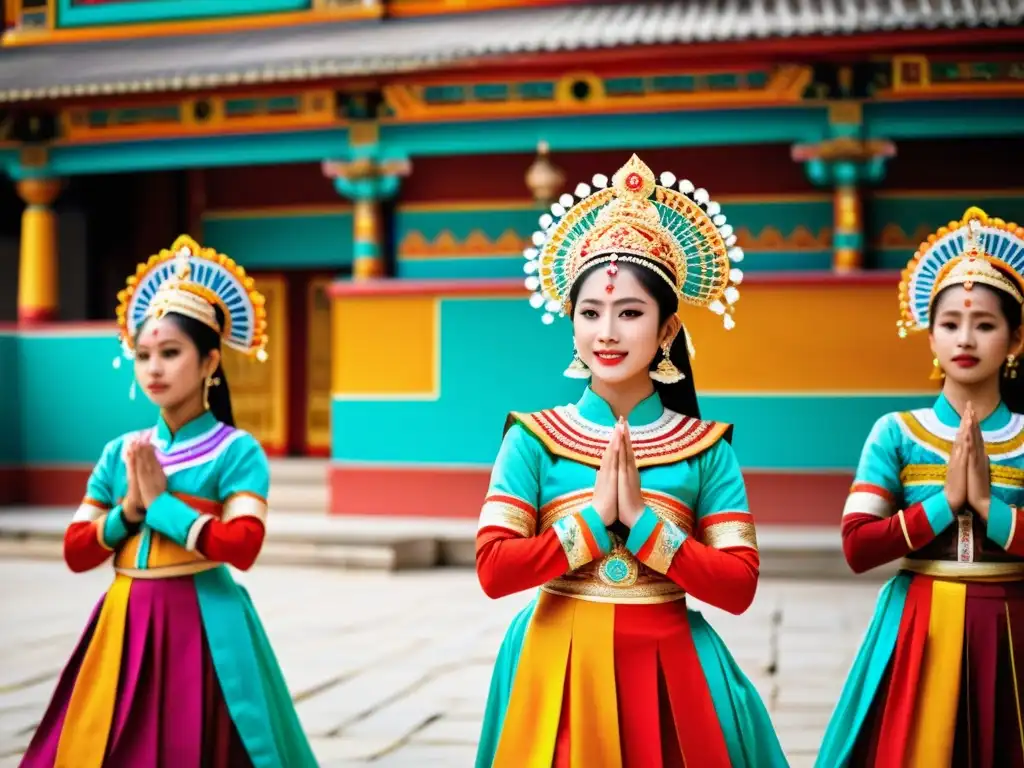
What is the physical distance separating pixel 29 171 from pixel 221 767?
31.1ft

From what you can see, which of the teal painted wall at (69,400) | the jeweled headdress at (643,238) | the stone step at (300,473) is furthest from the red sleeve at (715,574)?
the teal painted wall at (69,400)

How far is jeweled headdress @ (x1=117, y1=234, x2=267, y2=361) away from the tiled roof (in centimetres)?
643

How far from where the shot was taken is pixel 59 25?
12.8 meters

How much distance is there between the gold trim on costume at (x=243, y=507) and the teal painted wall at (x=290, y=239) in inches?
366

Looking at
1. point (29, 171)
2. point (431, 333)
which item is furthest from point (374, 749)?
point (29, 171)

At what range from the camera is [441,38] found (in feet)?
35.1

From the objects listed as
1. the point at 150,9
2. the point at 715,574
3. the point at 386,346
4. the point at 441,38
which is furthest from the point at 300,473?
the point at 715,574

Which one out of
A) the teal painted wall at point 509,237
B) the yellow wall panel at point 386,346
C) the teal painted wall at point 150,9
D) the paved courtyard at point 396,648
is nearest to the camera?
the paved courtyard at point 396,648

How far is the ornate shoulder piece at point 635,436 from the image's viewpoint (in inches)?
114

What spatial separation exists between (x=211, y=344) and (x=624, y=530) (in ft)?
4.49

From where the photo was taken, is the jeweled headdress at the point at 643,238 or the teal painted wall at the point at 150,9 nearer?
the jeweled headdress at the point at 643,238

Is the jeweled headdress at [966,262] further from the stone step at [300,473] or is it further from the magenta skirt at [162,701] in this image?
the stone step at [300,473]

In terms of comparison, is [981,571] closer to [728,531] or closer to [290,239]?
[728,531]

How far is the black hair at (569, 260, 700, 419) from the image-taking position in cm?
292
